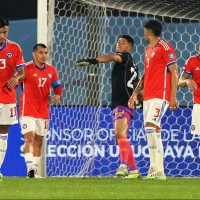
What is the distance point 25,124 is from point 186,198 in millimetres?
4068

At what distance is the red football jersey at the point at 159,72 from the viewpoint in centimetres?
934

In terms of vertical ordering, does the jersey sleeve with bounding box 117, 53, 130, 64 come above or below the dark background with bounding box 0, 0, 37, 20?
below

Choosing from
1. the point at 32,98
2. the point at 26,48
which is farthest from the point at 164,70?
the point at 26,48

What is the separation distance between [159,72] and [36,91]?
67.0 inches

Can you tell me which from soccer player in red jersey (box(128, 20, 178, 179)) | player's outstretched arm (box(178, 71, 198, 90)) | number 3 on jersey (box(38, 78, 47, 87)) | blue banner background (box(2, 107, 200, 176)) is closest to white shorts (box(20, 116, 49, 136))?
number 3 on jersey (box(38, 78, 47, 87))

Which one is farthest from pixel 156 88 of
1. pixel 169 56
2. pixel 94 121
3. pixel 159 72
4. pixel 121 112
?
pixel 94 121

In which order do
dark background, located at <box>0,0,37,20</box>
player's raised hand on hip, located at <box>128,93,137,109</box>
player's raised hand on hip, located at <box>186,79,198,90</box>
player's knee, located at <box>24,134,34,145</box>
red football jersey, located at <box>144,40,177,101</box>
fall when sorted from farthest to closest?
dark background, located at <box>0,0,37,20</box>
player's knee, located at <box>24,134,34,145</box>
player's raised hand on hip, located at <box>128,93,137,109</box>
player's raised hand on hip, located at <box>186,79,198,90</box>
red football jersey, located at <box>144,40,177,101</box>

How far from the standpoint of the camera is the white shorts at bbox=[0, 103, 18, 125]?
923cm

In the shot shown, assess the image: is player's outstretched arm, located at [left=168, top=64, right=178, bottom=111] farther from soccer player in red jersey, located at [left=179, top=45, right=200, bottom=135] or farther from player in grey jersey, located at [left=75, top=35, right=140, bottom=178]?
player in grey jersey, located at [left=75, top=35, right=140, bottom=178]

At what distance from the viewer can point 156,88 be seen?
9359mm

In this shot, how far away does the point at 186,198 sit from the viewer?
6492 millimetres

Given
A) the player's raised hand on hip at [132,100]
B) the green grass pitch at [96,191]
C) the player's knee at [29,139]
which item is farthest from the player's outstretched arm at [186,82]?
the player's knee at [29,139]

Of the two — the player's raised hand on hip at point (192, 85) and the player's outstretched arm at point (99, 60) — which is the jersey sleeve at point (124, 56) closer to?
the player's outstretched arm at point (99, 60)

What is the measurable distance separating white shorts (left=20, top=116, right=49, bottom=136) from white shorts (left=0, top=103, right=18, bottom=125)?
88 cm
